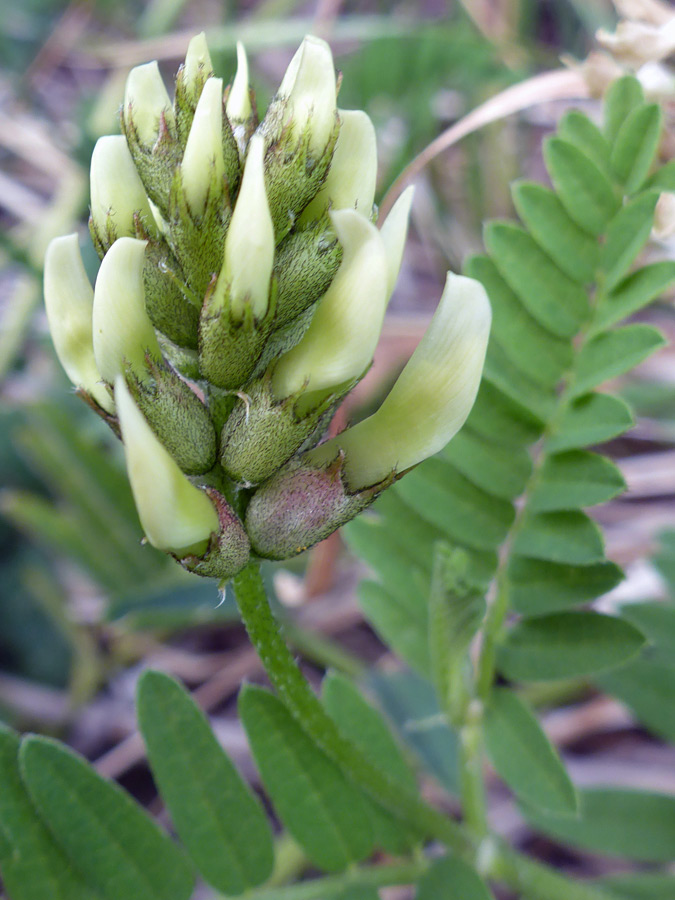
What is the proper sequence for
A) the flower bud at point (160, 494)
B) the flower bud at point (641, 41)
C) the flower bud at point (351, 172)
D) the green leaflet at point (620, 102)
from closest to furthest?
the flower bud at point (160, 494), the flower bud at point (351, 172), the green leaflet at point (620, 102), the flower bud at point (641, 41)

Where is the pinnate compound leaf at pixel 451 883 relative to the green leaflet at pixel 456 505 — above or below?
below

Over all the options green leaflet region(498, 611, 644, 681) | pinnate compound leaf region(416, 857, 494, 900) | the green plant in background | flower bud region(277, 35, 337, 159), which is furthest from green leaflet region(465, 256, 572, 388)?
pinnate compound leaf region(416, 857, 494, 900)

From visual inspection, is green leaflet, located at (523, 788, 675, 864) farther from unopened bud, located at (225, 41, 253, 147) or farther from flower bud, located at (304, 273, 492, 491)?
unopened bud, located at (225, 41, 253, 147)

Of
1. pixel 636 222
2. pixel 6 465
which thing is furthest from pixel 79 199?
pixel 636 222

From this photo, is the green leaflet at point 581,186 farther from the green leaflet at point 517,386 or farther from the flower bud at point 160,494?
the flower bud at point 160,494

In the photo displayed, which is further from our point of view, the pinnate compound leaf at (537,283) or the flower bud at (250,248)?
the pinnate compound leaf at (537,283)

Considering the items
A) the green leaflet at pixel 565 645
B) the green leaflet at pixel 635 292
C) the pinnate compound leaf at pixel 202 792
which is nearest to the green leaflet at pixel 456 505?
the green leaflet at pixel 565 645

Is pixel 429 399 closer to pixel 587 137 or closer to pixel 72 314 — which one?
pixel 72 314
